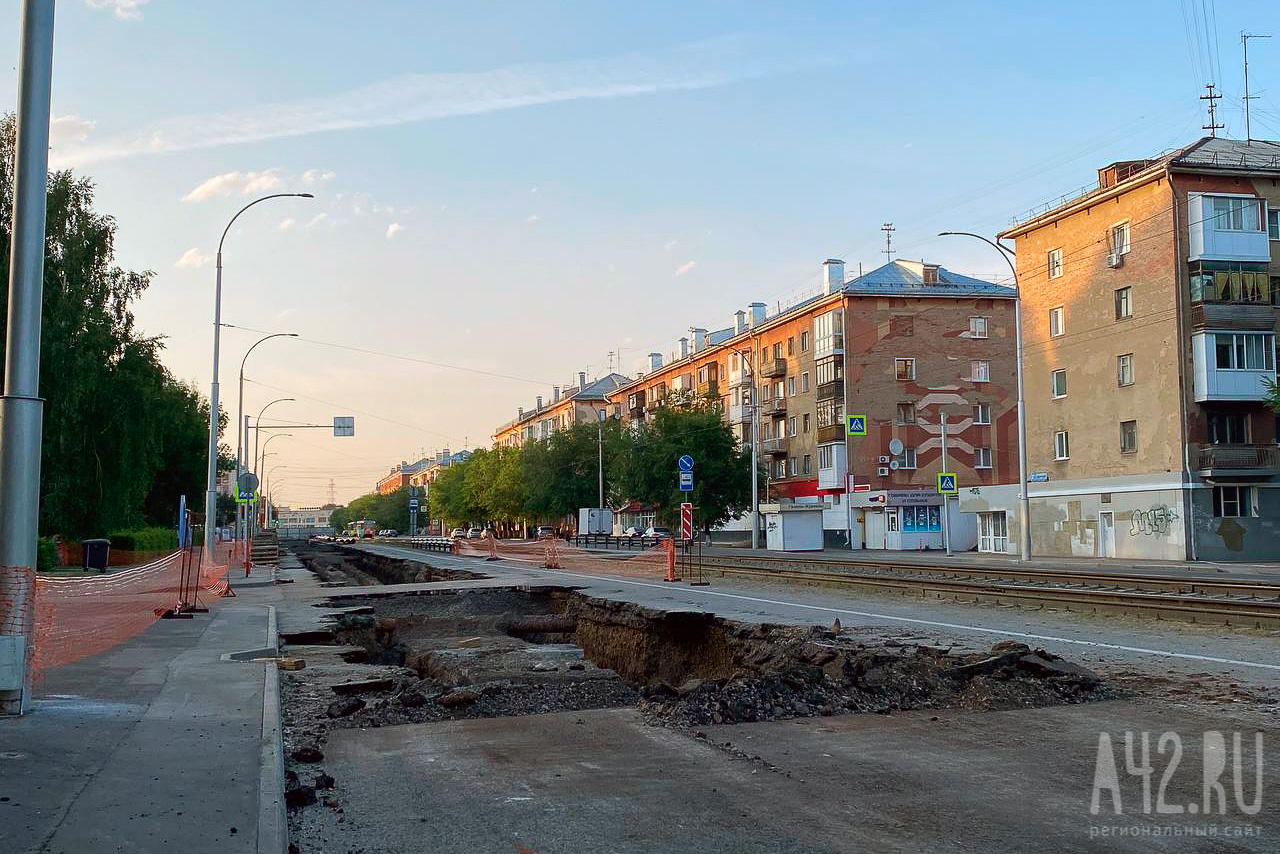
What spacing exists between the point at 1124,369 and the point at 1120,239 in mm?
5231

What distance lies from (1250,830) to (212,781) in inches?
225

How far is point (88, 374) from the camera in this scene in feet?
120

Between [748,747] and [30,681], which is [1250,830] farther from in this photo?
[30,681]

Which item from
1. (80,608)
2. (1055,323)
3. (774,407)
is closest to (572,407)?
(774,407)

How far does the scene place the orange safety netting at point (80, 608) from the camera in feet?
27.2

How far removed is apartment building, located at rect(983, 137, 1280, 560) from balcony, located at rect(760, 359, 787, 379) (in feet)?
95.8

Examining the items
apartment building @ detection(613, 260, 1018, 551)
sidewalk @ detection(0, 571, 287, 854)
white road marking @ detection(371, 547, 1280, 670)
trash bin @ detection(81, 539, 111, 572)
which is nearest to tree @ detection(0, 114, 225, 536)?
trash bin @ detection(81, 539, 111, 572)

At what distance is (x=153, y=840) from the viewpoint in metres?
5.17

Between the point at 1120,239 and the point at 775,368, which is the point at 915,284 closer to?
the point at 775,368

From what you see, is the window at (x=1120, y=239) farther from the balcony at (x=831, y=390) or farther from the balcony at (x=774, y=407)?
the balcony at (x=774, y=407)

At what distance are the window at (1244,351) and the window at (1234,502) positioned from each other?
4486mm

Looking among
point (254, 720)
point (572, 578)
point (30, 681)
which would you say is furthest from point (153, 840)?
point (572, 578)

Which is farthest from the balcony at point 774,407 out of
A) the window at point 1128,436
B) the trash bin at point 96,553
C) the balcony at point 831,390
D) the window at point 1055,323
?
the trash bin at point 96,553

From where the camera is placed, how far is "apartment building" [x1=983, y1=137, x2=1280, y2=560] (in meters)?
39.2
